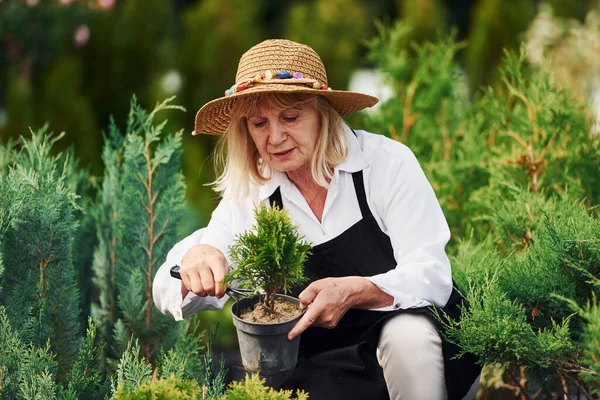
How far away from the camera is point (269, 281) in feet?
7.23

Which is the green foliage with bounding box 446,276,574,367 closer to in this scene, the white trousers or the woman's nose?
the white trousers

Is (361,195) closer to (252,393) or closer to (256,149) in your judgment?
(256,149)

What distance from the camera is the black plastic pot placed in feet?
6.97

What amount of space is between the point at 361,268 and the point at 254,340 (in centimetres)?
61

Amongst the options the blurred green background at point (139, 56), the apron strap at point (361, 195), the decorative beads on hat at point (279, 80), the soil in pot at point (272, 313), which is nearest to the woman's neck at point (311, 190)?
the apron strap at point (361, 195)

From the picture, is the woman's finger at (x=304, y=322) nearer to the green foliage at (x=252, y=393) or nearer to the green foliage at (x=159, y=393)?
the green foliage at (x=252, y=393)

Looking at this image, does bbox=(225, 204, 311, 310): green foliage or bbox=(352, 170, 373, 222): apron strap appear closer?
bbox=(225, 204, 311, 310): green foliage

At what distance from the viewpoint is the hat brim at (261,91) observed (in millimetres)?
2488

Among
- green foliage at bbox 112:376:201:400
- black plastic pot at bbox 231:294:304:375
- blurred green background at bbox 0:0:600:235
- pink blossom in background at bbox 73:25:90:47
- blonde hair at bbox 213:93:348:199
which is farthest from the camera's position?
pink blossom in background at bbox 73:25:90:47

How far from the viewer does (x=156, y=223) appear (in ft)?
10.8

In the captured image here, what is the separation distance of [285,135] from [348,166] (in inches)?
10.5

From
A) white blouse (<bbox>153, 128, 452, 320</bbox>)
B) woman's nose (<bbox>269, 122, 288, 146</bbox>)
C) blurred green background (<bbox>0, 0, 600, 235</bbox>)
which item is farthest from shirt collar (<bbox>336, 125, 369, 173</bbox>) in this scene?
blurred green background (<bbox>0, 0, 600, 235</bbox>)

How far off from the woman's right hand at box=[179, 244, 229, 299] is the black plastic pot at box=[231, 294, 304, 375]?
5.5 inches

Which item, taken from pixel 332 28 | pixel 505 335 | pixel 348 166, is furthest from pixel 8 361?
pixel 332 28
